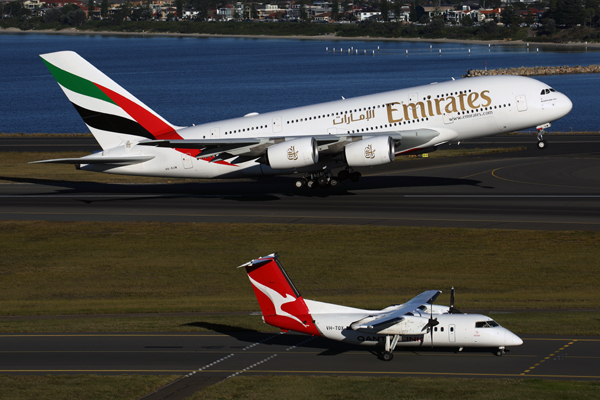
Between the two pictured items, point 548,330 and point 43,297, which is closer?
point 548,330

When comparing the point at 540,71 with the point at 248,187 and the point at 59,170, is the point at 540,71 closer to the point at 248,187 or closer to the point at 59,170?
the point at 248,187

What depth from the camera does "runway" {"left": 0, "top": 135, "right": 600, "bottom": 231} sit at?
51.4m

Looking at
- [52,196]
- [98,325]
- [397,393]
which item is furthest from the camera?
[52,196]

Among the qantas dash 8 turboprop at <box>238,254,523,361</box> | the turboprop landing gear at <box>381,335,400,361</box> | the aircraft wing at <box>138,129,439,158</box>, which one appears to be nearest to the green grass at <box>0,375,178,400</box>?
the qantas dash 8 turboprop at <box>238,254,523,361</box>

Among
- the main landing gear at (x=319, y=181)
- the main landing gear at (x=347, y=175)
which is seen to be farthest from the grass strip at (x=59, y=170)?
the main landing gear at (x=347, y=175)

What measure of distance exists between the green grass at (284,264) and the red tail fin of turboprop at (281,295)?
24.9 feet

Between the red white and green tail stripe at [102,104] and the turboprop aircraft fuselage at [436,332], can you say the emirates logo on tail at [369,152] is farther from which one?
the turboprop aircraft fuselage at [436,332]

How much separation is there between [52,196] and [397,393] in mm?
45548

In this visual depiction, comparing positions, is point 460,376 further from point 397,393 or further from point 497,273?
point 497,273

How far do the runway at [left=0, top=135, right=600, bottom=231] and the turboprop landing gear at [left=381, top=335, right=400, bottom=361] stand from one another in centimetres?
2275

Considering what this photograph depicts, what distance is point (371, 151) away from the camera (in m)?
52.5

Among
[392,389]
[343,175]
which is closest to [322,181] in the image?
[343,175]

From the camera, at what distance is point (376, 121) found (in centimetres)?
5597

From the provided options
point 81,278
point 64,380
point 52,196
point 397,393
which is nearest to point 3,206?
point 52,196
